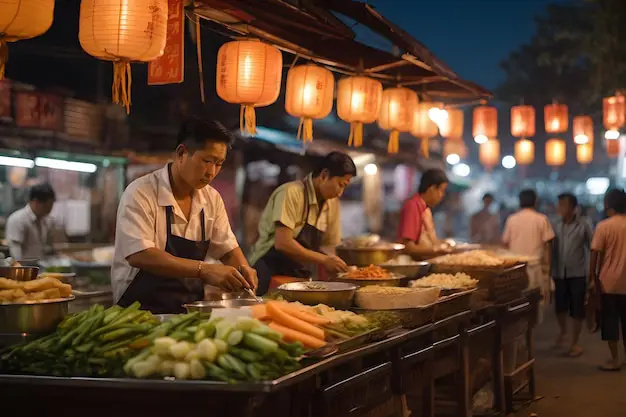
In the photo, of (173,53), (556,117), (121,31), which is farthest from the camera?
(556,117)

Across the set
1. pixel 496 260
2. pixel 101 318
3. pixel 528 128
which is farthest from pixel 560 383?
pixel 528 128

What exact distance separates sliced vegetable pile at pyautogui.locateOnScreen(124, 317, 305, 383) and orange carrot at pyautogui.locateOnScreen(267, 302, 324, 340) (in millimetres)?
384

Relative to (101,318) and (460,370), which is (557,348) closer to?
(460,370)

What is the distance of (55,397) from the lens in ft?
12.7

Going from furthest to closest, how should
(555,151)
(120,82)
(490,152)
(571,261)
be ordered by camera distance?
(490,152) → (555,151) → (571,261) → (120,82)

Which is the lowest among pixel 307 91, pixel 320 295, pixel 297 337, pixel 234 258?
pixel 297 337

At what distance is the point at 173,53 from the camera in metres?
6.89

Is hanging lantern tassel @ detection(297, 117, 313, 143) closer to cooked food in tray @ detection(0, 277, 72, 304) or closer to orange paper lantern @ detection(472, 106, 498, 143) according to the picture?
cooked food in tray @ detection(0, 277, 72, 304)

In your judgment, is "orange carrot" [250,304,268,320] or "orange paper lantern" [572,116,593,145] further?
"orange paper lantern" [572,116,593,145]

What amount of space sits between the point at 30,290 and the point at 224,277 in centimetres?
119

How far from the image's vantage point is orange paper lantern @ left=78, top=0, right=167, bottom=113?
546cm

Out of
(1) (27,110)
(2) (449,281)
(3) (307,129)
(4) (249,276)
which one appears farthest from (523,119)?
(4) (249,276)

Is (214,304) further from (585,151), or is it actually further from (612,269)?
(585,151)

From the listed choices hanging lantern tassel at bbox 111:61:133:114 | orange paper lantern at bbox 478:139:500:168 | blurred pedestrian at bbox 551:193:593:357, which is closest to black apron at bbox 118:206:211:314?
hanging lantern tassel at bbox 111:61:133:114
